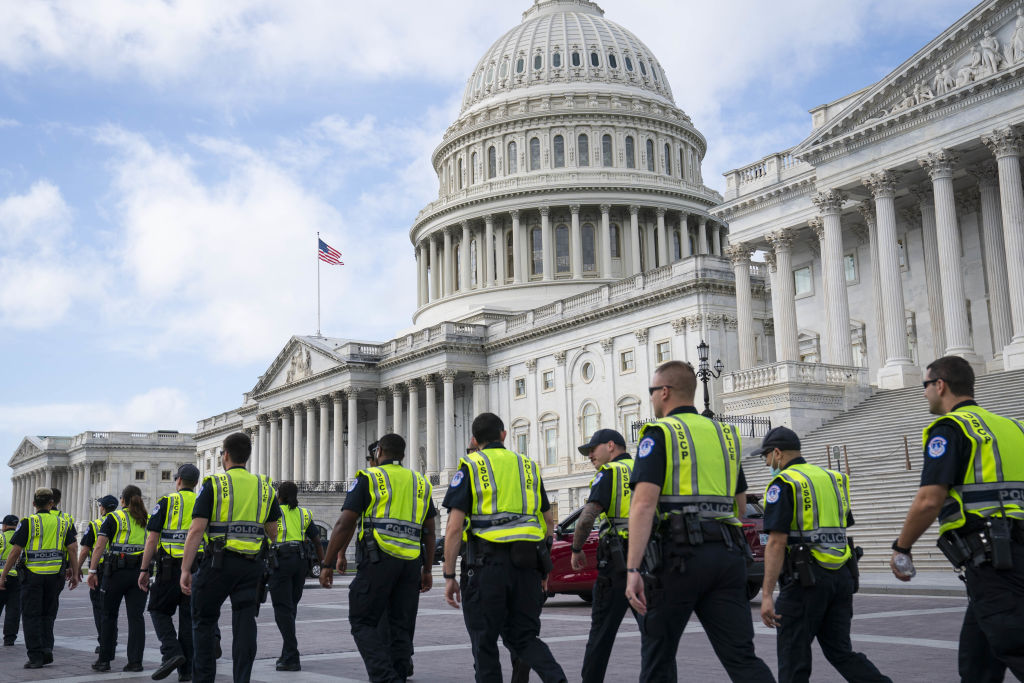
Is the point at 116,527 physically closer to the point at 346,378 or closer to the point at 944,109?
the point at 944,109

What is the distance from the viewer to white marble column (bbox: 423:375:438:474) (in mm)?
71625

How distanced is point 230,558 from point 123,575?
3.94 meters

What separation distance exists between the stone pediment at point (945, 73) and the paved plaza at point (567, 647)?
22783mm

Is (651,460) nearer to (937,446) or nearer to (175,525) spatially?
(937,446)

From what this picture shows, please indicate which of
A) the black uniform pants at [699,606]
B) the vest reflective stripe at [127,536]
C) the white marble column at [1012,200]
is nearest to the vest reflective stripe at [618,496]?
the black uniform pants at [699,606]

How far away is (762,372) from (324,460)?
46977 millimetres

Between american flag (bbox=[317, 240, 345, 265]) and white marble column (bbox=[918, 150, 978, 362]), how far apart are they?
49292 mm

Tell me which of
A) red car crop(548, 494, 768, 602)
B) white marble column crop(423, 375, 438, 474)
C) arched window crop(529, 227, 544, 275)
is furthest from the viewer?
arched window crop(529, 227, 544, 275)

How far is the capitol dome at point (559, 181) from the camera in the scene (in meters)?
85.1

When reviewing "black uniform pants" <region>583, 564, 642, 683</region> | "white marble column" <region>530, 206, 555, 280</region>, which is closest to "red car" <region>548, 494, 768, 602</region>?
"black uniform pants" <region>583, 564, 642, 683</region>

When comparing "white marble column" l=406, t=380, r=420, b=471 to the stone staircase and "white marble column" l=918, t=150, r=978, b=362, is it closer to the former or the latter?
the stone staircase

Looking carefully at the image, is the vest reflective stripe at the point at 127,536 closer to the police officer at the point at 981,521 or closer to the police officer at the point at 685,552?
the police officer at the point at 685,552

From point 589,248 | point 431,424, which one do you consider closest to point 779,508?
point 431,424

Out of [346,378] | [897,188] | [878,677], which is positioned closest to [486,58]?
[346,378]
